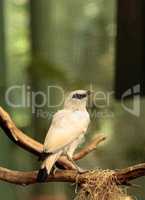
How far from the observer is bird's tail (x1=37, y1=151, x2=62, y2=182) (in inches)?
37.0

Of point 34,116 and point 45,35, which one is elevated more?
point 45,35

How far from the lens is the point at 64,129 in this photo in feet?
3.17

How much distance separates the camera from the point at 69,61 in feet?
4.86

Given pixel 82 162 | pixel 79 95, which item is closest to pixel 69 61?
pixel 82 162

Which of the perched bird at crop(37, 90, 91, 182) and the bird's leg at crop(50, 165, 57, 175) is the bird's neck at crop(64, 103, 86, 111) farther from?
the bird's leg at crop(50, 165, 57, 175)

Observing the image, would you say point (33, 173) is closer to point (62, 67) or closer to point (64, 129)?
point (64, 129)

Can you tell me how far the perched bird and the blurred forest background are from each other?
17.6 inches

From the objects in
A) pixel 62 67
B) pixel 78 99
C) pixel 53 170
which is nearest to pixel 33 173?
pixel 53 170

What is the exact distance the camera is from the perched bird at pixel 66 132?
0.94 meters

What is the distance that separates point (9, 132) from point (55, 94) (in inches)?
19.0

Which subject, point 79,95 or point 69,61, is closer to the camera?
point 79,95

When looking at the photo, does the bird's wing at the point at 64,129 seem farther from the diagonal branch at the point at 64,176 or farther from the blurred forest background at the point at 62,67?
the blurred forest background at the point at 62,67

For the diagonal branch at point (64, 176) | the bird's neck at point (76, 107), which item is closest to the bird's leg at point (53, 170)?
the diagonal branch at point (64, 176)

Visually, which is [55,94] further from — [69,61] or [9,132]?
[9,132]
